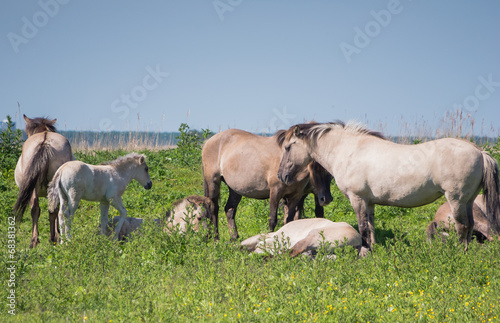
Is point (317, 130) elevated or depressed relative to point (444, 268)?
elevated

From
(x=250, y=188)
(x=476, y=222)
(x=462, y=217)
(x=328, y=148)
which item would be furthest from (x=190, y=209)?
(x=476, y=222)

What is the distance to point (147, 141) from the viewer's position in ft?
72.3

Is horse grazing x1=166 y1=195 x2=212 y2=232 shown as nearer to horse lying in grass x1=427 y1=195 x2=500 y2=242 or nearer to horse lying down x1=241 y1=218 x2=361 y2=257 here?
horse lying down x1=241 y1=218 x2=361 y2=257

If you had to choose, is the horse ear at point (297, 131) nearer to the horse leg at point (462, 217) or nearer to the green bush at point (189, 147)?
the horse leg at point (462, 217)

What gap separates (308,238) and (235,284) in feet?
6.93

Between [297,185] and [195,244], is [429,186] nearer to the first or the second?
[297,185]

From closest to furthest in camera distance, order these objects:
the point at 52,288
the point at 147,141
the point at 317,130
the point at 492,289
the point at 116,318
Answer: the point at 116,318, the point at 492,289, the point at 52,288, the point at 317,130, the point at 147,141

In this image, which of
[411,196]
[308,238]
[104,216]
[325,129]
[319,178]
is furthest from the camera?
[104,216]

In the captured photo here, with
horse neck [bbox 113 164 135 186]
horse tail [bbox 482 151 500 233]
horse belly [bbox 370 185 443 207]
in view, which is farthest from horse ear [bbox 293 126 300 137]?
horse neck [bbox 113 164 135 186]

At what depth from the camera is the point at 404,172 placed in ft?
22.9

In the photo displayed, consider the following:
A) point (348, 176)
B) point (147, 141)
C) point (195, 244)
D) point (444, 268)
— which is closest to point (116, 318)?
point (195, 244)

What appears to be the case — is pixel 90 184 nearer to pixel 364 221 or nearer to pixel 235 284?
pixel 235 284

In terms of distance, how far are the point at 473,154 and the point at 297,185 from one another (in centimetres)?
315

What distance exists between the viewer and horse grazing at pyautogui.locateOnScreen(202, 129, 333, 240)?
877 centimetres
